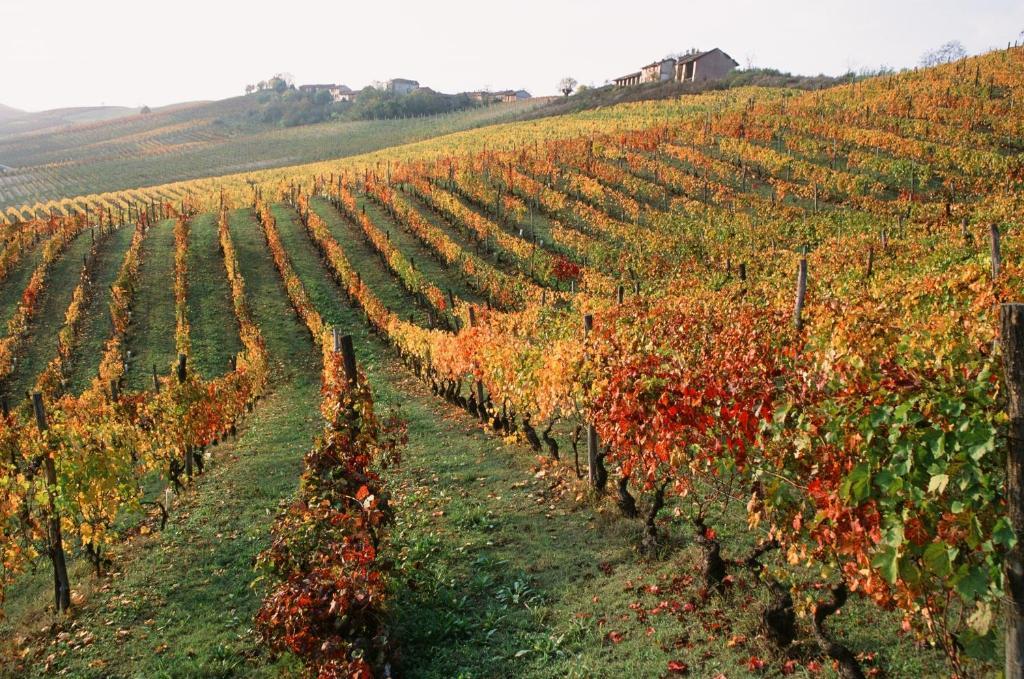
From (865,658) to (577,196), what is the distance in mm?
45640

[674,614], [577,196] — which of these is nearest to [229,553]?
[674,614]

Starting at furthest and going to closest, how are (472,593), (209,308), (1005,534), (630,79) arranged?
(630,79)
(209,308)
(472,593)
(1005,534)

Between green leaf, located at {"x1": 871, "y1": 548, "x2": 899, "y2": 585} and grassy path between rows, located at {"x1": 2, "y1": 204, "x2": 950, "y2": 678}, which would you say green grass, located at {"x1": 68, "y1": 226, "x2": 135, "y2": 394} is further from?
green leaf, located at {"x1": 871, "y1": 548, "x2": 899, "y2": 585}

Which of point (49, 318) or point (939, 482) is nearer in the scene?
point (939, 482)

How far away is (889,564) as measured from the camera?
3.80 m

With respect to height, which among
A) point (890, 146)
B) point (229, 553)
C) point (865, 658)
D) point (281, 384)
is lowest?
point (281, 384)

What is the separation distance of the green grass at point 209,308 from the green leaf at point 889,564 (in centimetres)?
2837

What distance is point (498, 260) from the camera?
40.6 m

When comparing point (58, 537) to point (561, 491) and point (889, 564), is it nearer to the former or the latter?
point (561, 491)

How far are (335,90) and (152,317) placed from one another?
17246 centimetres

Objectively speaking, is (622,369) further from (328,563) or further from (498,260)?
(498,260)

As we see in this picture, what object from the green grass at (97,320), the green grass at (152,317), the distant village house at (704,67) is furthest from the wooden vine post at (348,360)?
the distant village house at (704,67)

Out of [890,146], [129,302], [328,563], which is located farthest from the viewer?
[890,146]

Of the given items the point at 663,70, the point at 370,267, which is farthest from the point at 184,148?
the point at 370,267
